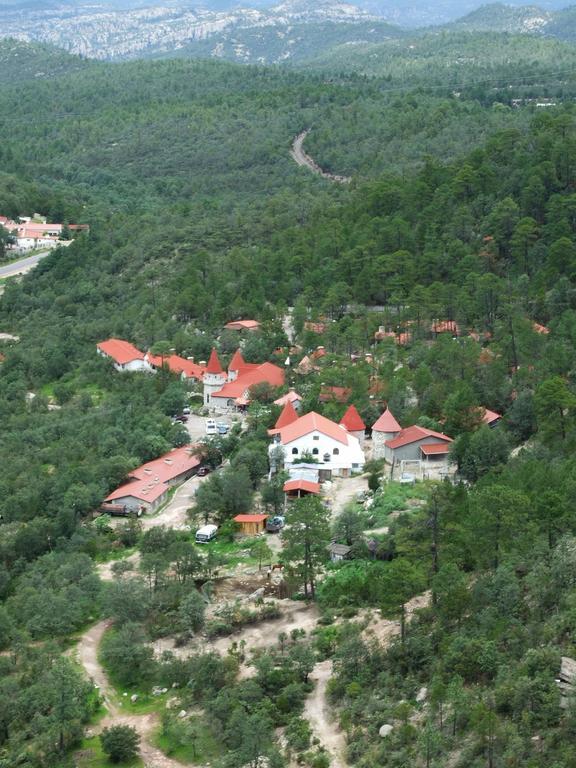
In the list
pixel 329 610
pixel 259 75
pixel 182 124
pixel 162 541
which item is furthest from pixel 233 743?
pixel 259 75

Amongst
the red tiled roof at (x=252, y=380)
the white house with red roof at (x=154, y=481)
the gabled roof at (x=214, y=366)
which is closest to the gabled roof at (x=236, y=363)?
the red tiled roof at (x=252, y=380)

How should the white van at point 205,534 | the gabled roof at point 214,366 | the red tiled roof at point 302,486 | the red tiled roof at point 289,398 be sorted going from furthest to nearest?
1. the gabled roof at point 214,366
2. the red tiled roof at point 289,398
3. the red tiled roof at point 302,486
4. the white van at point 205,534

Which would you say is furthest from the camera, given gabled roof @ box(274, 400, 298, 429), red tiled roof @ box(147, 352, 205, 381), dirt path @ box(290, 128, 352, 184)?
dirt path @ box(290, 128, 352, 184)

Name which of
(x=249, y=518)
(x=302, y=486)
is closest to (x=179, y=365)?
(x=302, y=486)

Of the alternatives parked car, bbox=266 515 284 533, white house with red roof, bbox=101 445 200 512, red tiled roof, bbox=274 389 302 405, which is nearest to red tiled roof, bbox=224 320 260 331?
red tiled roof, bbox=274 389 302 405

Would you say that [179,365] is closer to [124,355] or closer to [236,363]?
[236,363]

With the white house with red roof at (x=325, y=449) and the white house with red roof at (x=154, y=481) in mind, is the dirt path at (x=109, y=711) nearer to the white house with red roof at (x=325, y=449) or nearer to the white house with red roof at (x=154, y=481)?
the white house with red roof at (x=154, y=481)

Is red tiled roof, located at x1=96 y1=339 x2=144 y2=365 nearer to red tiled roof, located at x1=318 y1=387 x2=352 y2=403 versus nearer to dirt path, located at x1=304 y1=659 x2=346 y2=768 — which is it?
red tiled roof, located at x1=318 y1=387 x2=352 y2=403
